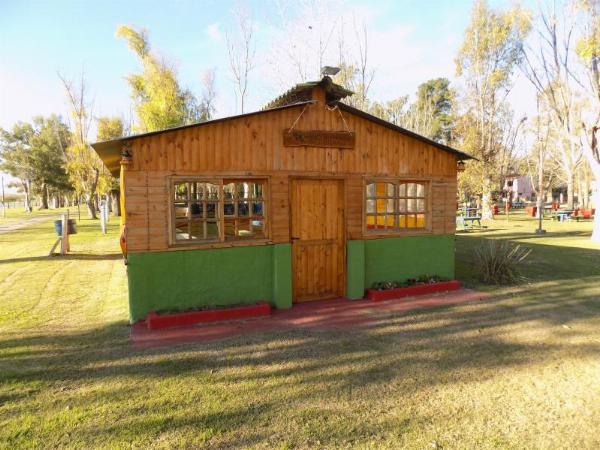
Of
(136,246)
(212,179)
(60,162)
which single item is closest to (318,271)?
(212,179)

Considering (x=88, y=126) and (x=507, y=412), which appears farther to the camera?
(x=88, y=126)

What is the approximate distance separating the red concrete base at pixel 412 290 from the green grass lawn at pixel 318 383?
908 mm

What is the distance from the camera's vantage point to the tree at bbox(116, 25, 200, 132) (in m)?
26.5

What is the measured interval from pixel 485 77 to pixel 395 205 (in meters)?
27.2

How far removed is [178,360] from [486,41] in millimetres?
32040

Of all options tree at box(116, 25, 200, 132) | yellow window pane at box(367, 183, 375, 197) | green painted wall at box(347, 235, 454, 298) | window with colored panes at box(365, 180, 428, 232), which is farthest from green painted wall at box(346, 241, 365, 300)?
tree at box(116, 25, 200, 132)

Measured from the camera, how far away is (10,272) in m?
10.4

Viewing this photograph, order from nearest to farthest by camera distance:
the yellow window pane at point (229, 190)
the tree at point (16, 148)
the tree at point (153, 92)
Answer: the yellow window pane at point (229, 190) < the tree at point (153, 92) < the tree at point (16, 148)

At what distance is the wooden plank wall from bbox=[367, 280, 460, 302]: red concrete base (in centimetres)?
113

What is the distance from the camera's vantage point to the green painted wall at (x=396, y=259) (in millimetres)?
7316

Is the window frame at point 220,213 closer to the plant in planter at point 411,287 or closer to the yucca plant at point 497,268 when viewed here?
the plant in planter at point 411,287

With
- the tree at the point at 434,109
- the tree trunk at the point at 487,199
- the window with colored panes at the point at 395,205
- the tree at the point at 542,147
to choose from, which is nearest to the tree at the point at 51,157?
the tree at the point at 434,109

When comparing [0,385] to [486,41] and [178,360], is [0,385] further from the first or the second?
[486,41]

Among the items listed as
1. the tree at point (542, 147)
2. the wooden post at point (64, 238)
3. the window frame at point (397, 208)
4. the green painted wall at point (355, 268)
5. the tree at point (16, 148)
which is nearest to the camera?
the green painted wall at point (355, 268)
